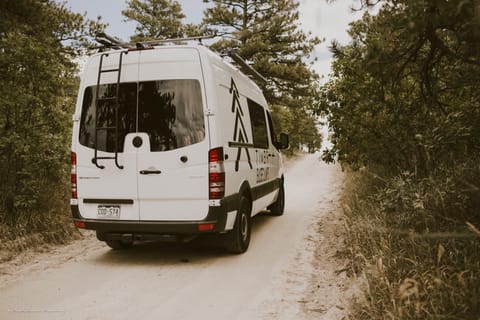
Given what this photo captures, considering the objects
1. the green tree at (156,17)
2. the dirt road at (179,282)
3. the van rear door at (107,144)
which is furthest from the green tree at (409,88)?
the green tree at (156,17)

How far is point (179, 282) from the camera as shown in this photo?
4.64 m

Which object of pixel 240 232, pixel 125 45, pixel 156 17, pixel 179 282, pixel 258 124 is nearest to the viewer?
pixel 179 282

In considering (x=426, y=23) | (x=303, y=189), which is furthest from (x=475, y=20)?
(x=303, y=189)

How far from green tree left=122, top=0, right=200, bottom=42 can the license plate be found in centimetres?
2066

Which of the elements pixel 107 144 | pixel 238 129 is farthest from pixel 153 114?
pixel 238 129

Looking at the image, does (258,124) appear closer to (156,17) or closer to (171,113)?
(171,113)

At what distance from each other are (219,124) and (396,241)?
8.05ft

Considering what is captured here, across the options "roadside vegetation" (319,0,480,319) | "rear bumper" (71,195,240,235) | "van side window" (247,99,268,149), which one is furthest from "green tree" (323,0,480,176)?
"rear bumper" (71,195,240,235)

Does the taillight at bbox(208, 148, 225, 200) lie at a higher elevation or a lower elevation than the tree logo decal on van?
lower

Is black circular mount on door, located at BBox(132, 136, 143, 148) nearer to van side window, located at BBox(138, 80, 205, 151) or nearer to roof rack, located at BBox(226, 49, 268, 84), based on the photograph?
van side window, located at BBox(138, 80, 205, 151)

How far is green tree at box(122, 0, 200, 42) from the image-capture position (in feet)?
84.3

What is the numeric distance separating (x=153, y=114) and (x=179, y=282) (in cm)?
208

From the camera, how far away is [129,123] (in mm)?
5207

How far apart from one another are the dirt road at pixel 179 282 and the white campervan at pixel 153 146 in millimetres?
522
